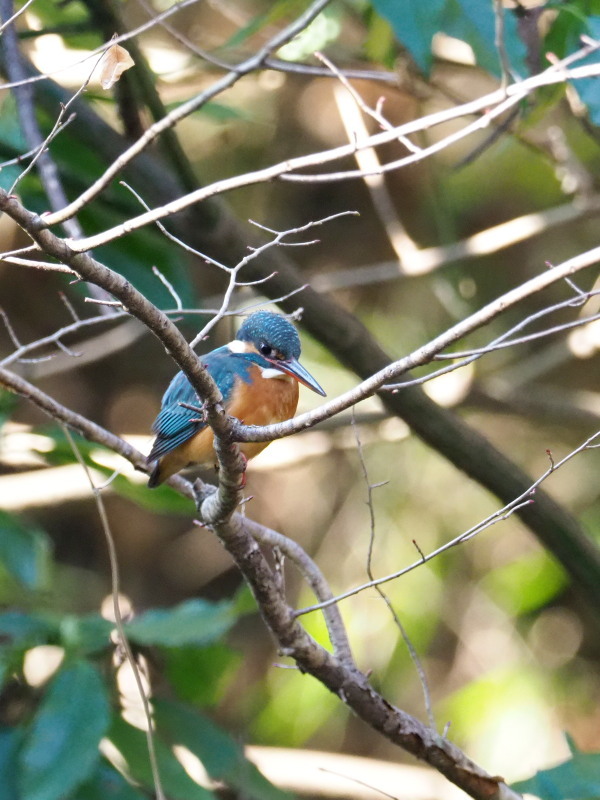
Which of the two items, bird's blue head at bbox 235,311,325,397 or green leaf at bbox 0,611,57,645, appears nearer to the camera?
green leaf at bbox 0,611,57,645

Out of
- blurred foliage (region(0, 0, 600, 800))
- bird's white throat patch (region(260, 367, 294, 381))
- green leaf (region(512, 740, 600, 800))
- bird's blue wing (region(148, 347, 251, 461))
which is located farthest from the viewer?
blurred foliage (region(0, 0, 600, 800))

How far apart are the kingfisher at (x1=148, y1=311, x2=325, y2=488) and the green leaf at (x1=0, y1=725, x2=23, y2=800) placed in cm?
82

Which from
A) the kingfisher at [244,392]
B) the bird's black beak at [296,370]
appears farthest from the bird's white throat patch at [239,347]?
the bird's black beak at [296,370]

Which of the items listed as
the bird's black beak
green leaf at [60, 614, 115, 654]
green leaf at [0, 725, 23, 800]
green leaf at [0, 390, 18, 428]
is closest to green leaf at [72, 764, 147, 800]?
green leaf at [0, 725, 23, 800]

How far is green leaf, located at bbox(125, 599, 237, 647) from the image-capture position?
2.79 meters

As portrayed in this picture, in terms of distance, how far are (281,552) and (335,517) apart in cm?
258

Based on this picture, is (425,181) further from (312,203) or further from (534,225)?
(534,225)

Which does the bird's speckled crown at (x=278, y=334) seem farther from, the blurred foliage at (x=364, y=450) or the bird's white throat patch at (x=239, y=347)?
the blurred foliage at (x=364, y=450)

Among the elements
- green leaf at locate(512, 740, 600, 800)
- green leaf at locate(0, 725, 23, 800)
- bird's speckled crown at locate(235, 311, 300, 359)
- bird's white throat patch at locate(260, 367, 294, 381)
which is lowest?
green leaf at locate(512, 740, 600, 800)

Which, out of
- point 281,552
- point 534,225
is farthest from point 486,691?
point 281,552

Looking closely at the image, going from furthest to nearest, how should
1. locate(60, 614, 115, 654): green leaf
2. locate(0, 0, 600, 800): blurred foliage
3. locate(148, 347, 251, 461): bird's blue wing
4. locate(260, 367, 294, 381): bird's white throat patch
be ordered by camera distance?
1. locate(0, 0, 600, 800): blurred foliage
2. locate(260, 367, 294, 381): bird's white throat patch
3. locate(148, 347, 251, 461): bird's blue wing
4. locate(60, 614, 115, 654): green leaf

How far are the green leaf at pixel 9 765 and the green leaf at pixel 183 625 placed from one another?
1.41 ft

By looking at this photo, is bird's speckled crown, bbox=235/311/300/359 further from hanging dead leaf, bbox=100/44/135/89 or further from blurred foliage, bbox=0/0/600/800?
hanging dead leaf, bbox=100/44/135/89

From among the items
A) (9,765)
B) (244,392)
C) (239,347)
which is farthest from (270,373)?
(9,765)
